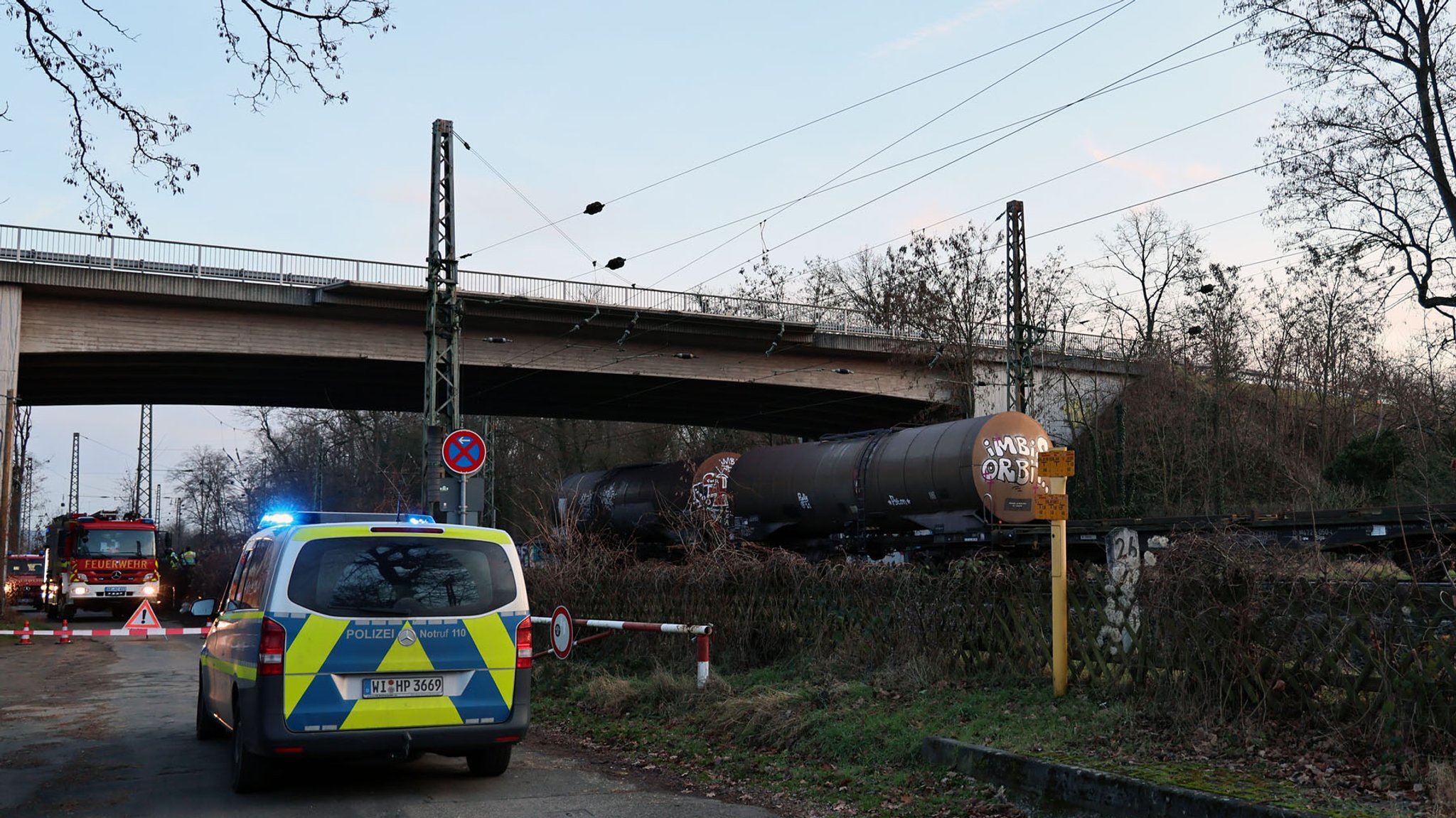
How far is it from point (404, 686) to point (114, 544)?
3073 cm

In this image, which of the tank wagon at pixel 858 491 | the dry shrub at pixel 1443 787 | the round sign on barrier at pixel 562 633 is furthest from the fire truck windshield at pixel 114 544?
the dry shrub at pixel 1443 787

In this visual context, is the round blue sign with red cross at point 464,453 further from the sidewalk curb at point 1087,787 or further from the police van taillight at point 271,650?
the sidewalk curb at point 1087,787

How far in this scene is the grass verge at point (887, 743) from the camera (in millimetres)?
6570

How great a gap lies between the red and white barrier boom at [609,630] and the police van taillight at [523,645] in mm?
3218

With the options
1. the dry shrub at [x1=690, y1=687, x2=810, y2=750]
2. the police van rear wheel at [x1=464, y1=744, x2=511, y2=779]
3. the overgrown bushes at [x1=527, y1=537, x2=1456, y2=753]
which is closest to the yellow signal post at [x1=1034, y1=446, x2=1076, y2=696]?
the overgrown bushes at [x1=527, y1=537, x2=1456, y2=753]

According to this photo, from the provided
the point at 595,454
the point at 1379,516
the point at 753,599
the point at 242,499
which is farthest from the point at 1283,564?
the point at 242,499

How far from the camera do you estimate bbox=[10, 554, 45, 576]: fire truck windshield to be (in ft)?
179

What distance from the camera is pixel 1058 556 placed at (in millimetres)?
9148

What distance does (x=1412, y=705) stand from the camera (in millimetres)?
6500

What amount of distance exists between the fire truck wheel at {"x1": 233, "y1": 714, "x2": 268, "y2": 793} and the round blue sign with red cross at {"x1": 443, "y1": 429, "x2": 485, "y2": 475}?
821 centimetres

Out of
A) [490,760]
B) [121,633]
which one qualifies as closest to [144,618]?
→ [121,633]

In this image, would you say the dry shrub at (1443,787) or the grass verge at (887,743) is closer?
the dry shrub at (1443,787)

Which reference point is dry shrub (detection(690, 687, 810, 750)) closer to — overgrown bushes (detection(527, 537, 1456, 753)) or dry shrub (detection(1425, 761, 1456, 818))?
overgrown bushes (detection(527, 537, 1456, 753))

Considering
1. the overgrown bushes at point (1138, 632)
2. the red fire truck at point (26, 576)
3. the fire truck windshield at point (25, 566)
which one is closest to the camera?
the overgrown bushes at point (1138, 632)
